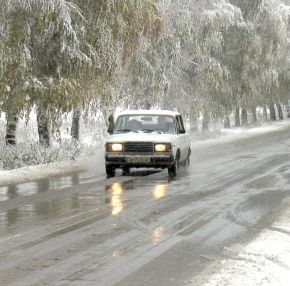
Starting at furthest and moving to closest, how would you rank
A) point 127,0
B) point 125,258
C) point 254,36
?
1. point 254,36
2. point 127,0
3. point 125,258

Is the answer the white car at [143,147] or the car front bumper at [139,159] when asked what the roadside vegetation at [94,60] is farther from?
the car front bumper at [139,159]

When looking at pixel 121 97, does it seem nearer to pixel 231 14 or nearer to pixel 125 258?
pixel 231 14

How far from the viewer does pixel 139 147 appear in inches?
642

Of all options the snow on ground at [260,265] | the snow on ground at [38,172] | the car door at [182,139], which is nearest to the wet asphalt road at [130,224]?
the snow on ground at [260,265]

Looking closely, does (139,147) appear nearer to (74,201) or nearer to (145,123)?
(145,123)

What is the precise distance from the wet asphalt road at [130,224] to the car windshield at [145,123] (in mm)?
1331

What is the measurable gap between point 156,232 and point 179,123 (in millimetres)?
10182

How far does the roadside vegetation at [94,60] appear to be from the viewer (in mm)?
16219

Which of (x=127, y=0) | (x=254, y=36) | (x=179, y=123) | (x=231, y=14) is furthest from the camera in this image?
(x=254, y=36)

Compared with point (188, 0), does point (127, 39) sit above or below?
below

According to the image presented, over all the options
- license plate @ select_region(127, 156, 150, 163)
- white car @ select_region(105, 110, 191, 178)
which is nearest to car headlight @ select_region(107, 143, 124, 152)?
white car @ select_region(105, 110, 191, 178)

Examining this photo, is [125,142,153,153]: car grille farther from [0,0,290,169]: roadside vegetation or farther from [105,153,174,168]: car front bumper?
[0,0,290,169]: roadside vegetation

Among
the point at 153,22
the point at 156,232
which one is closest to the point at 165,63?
the point at 153,22

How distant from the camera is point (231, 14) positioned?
30938 millimetres
